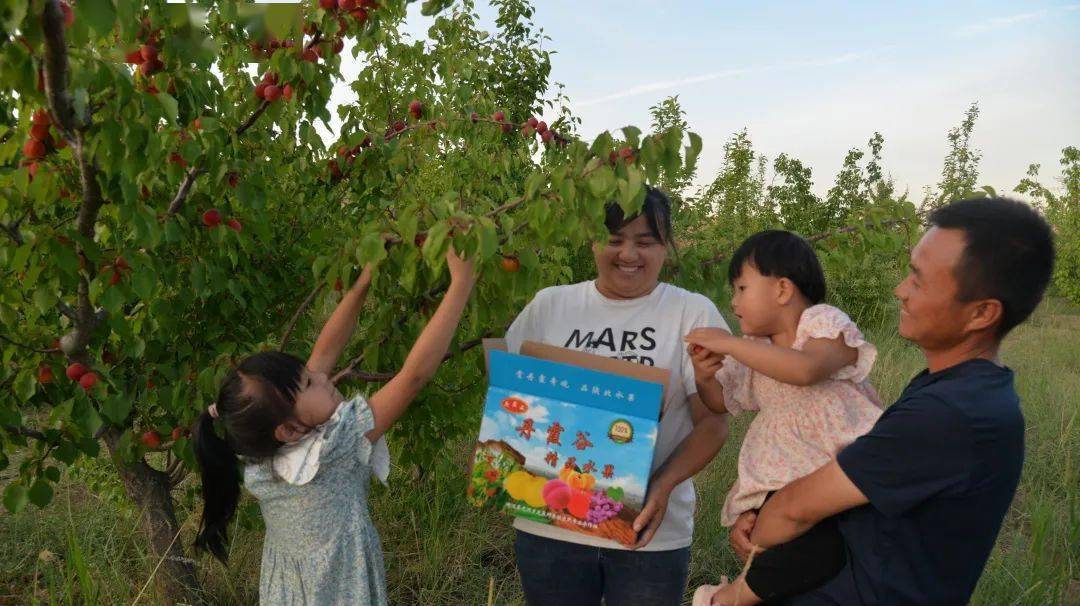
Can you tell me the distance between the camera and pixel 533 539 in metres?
1.95

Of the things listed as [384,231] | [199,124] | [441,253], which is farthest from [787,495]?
[199,124]

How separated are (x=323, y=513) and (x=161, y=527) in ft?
5.17

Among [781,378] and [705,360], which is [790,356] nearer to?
[781,378]

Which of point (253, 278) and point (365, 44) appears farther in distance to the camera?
point (253, 278)

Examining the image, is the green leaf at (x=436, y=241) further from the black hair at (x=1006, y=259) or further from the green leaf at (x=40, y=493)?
the green leaf at (x=40, y=493)

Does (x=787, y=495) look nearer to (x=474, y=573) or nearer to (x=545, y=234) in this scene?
(x=545, y=234)

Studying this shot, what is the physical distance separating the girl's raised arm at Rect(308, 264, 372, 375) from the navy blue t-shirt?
1.14 m

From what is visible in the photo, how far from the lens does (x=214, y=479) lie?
1895mm

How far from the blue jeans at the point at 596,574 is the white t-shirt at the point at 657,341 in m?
0.04

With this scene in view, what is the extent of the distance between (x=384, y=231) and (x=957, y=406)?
1.25m

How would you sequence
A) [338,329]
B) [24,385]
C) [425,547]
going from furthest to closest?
1. [425,547]
2. [24,385]
3. [338,329]

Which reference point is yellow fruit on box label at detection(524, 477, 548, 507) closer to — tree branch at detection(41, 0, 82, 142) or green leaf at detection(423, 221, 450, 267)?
green leaf at detection(423, 221, 450, 267)

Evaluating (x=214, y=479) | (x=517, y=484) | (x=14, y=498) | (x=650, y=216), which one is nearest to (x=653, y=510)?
(x=517, y=484)

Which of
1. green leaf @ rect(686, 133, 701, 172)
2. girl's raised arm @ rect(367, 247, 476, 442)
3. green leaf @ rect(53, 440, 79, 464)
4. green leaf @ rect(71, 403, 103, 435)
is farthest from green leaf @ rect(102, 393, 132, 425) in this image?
green leaf @ rect(686, 133, 701, 172)
